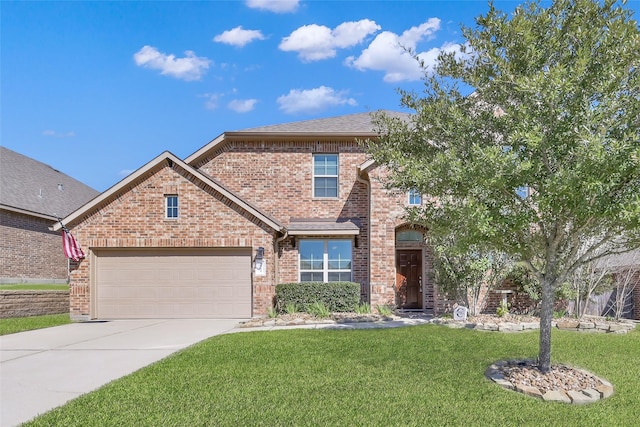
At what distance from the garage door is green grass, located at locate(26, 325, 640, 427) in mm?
4946

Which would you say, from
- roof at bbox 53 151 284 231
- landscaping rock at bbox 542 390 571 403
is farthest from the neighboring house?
landscaping rock at bbox 542 390 571 403

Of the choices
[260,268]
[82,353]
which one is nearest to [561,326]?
[260,268]

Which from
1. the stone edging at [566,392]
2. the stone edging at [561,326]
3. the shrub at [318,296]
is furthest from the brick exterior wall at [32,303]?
the stone edging at [566,392]

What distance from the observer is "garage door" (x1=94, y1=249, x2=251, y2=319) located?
13.9 m

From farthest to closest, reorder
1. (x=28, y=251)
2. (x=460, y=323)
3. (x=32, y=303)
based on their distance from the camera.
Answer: (x=28, y=251) → (x=32, y=303) → (x=460, y=323)

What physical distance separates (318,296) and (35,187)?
1805cm

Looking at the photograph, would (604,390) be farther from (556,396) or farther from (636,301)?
(636,301)

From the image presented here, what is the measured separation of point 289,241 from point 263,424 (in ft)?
35.2

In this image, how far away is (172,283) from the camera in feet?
45.9

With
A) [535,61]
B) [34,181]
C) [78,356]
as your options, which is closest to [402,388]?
[535,61]

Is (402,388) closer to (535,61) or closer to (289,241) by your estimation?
(535,61)

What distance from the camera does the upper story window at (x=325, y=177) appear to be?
1608cm

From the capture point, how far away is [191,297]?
45.7 ft

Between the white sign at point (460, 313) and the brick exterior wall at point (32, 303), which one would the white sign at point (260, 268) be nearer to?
the white sign at point (460, 313)
